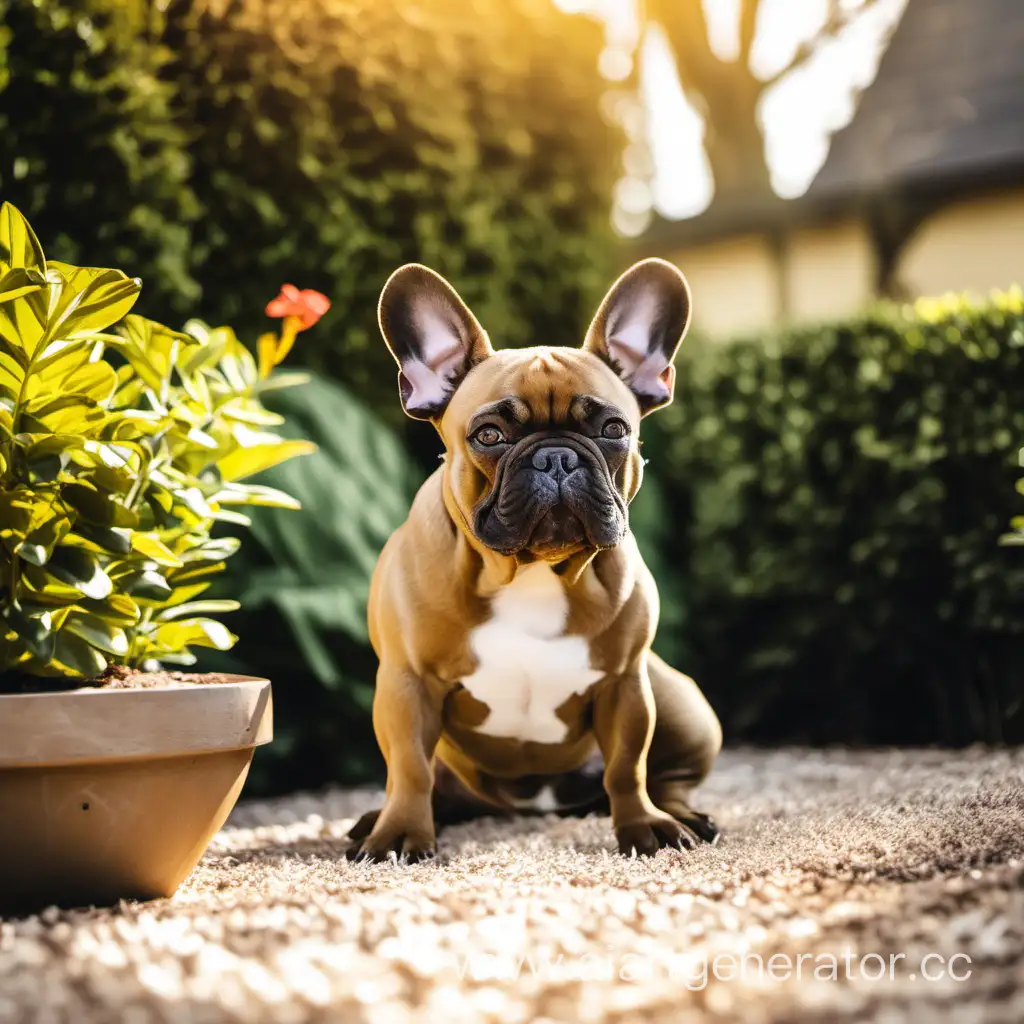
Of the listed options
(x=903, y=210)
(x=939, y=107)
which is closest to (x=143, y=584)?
(x=903, y=210)

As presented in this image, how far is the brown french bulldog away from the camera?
7.95 feet

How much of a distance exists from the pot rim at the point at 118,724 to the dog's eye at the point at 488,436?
2.34ft

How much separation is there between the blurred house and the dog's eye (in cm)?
652

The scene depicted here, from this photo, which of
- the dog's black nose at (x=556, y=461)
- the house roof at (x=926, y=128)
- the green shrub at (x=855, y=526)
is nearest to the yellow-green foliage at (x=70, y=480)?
A: the dog's black nose at (x=556, y=461)

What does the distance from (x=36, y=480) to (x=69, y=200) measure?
6.68ft

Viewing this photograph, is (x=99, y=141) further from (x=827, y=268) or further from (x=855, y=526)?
(x=827, y=268)

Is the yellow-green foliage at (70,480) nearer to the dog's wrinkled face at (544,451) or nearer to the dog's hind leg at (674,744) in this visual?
the dog's wrinkled face at (544,451)

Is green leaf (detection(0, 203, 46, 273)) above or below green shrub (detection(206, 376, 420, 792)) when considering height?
above

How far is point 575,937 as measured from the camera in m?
1.71

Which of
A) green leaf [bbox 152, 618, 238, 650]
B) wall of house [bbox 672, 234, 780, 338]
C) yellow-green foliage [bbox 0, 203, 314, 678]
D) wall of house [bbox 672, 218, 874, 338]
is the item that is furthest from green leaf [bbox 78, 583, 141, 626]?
wall of house [bbox 672, 234, 780, 338]

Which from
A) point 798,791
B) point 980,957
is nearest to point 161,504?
point 980,957

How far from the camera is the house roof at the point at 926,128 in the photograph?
8852 mm

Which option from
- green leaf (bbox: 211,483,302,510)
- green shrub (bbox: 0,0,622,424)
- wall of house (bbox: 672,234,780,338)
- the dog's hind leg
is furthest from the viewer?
wall of house (bbox: 672,234,780,338)

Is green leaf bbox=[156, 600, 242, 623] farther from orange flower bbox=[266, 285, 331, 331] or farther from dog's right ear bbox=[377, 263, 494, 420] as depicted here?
orange flower bbox=[266, 285, 331, 331]
